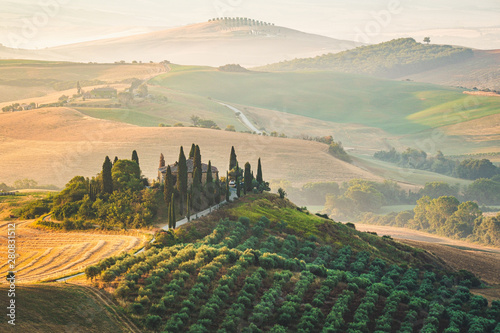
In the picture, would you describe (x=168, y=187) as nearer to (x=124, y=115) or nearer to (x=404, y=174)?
(x=124, y=115)

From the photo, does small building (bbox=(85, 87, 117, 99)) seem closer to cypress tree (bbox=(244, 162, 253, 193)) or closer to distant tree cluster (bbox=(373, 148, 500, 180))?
distant tree cluster (bbox=(373, 148, 500, 180))

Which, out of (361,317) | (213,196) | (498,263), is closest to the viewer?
(361,317)

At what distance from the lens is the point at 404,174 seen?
152 metres

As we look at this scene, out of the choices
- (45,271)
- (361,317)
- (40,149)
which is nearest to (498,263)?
(361,317)

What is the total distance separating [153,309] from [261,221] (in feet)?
81.7

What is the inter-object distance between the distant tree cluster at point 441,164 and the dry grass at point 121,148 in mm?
37225

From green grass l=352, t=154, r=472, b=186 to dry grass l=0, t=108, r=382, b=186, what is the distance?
339 inches

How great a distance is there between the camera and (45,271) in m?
42.7

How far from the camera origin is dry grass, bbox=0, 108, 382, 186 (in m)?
115

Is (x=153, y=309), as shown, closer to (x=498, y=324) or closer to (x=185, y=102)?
(x=498, y=324)

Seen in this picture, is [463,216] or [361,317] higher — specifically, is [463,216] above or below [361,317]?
below

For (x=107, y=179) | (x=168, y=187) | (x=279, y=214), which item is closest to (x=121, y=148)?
(x=107, y=179)

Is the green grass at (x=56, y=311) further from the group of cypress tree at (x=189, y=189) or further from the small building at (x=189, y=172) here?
the small building at (x=189, y=172)

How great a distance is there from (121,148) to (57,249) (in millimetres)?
78514
